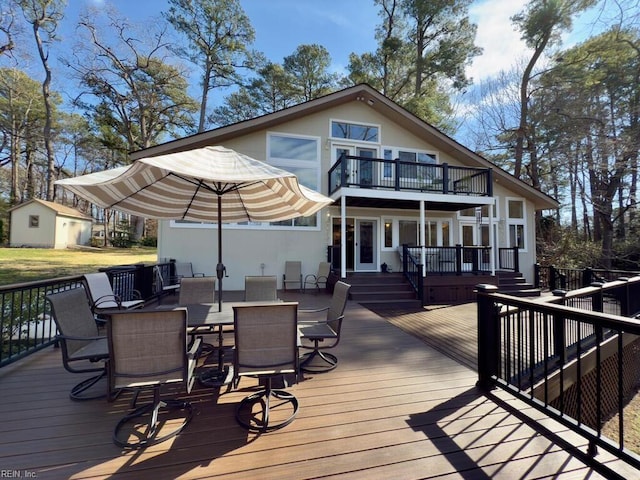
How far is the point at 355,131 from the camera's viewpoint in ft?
34.0

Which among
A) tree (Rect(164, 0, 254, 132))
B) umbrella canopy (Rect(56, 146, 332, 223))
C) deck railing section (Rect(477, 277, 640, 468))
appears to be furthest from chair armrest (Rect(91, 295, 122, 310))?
tree (Rect(164, 0, 254, 132))

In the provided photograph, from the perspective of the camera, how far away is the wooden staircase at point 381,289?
305 inches

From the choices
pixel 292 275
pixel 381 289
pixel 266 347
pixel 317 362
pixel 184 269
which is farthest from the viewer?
pixel 292 275

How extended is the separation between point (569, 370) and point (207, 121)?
22.2m

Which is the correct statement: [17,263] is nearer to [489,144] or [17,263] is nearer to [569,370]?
[569,370]

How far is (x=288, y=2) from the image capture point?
1308cm

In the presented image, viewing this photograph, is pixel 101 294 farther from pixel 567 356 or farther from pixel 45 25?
pixel 45 25

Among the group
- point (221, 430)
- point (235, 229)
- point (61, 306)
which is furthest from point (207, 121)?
point (221, 430)

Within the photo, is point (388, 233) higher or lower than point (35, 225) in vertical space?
lower

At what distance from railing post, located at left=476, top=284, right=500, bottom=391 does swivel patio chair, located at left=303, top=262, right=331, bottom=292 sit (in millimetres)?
6028

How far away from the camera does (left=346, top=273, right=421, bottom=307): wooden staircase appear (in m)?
7.75

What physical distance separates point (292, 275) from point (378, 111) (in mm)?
6906

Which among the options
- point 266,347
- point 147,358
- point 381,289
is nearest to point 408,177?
point 381,289

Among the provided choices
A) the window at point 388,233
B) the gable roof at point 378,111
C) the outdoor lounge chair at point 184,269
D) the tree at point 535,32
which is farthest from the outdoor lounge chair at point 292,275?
the tree at point 535,32
